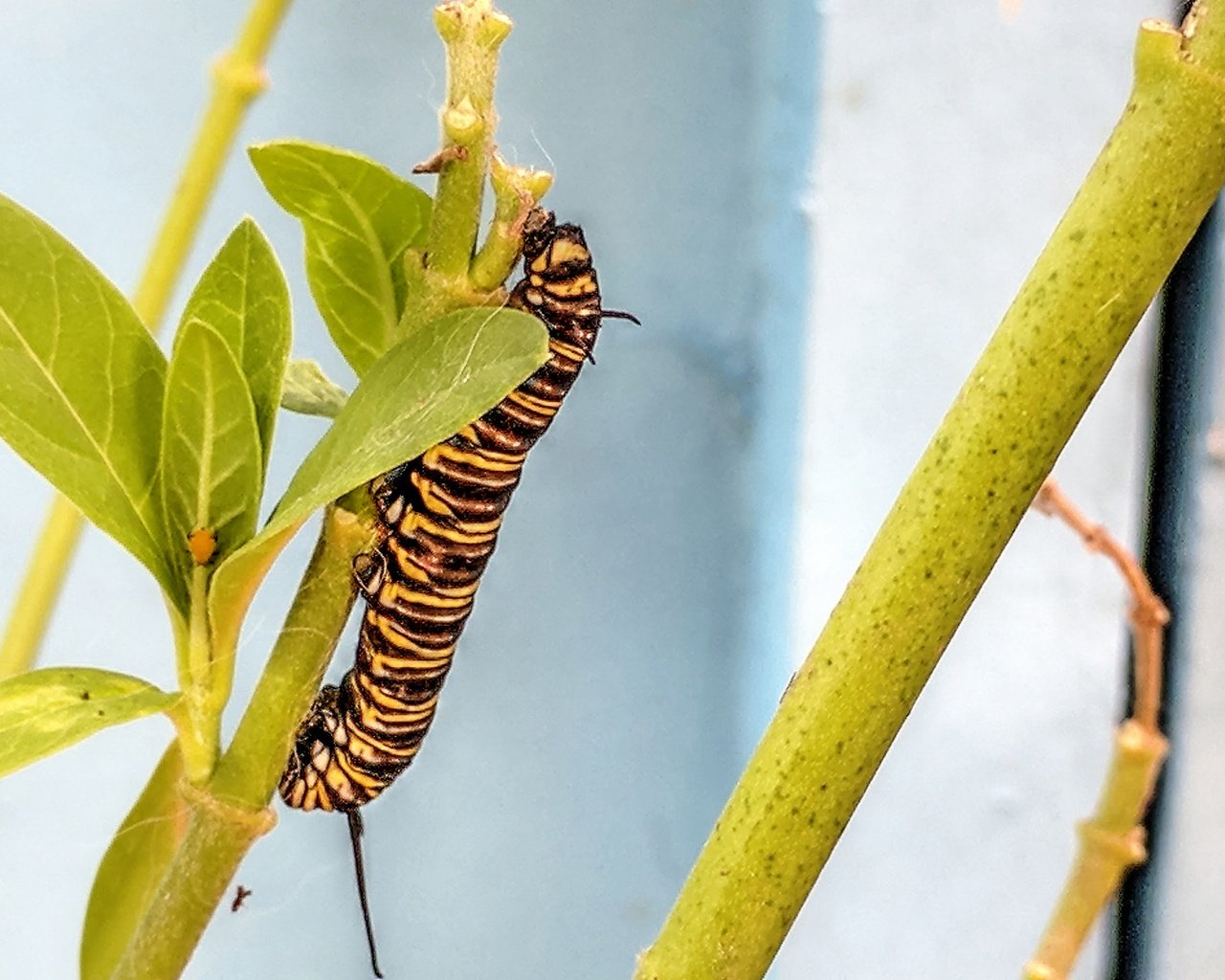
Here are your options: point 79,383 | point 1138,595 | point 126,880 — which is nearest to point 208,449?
point 79,383

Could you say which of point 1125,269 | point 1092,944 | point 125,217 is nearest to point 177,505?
point 1125,269

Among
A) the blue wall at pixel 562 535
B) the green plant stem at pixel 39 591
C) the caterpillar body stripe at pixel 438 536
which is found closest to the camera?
the caterpillar body stripe at pixel 438 536

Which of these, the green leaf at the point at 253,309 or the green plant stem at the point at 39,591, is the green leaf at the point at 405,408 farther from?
the green plant stem at the point at 39,591

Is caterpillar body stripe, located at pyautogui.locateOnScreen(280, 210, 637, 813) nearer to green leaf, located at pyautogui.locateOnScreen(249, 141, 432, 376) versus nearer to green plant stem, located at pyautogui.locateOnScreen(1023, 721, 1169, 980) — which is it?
green leaf, located at pyautogui.locateOnScreen(249, 141, 432, 376)

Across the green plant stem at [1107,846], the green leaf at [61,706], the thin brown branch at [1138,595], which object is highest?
the thin brown branch at [1138,595]

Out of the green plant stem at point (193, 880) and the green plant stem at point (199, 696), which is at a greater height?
the green plant stem at point (199, 696)

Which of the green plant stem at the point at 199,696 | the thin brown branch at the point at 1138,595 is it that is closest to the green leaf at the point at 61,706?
the green plant stem at the point at 199,696
